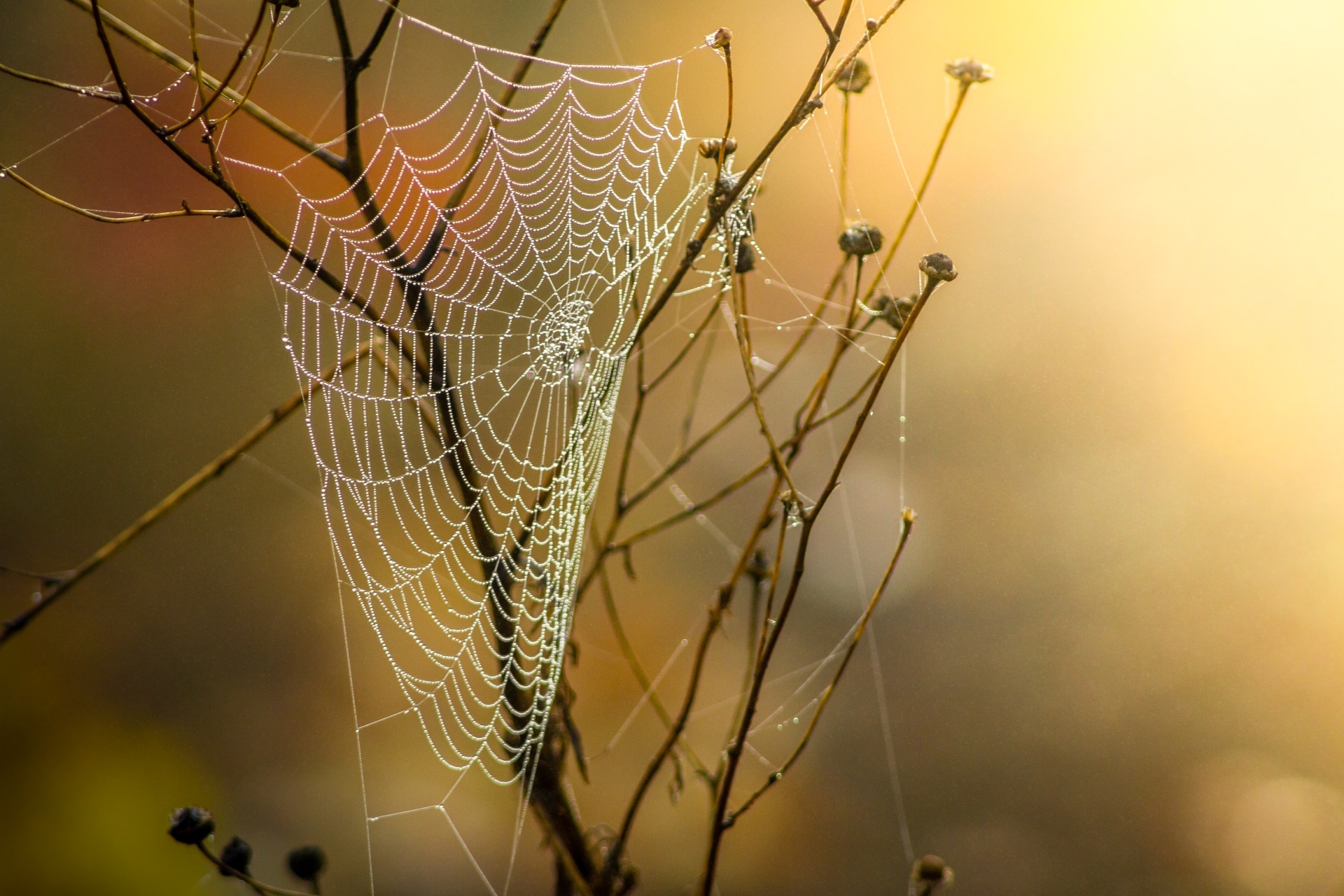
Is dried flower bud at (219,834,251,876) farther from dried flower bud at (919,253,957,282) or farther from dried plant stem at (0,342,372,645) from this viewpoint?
dried flower bud at (919,253,957,282)

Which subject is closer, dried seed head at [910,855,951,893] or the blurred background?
dried seed head at [910,855,951,893]

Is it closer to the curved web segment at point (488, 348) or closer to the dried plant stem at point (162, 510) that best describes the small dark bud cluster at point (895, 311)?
the curved web segment at point (488, 348)

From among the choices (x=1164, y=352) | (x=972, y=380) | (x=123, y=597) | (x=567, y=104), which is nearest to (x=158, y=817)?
(x=123, y=597)

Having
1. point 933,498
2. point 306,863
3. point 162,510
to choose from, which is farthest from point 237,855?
point 933,498

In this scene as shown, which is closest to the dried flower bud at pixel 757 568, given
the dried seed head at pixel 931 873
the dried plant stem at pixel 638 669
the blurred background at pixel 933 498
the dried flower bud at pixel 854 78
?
the dried plant stem at pixel 638 669

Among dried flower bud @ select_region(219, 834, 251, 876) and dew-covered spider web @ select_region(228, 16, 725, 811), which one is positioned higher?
dew-covered spider web @ select_region(228, 16, 725, 811)

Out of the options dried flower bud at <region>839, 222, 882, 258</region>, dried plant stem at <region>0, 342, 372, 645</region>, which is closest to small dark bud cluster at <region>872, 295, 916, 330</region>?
dried flower bud at <region>839, 222, 882, 258</region>

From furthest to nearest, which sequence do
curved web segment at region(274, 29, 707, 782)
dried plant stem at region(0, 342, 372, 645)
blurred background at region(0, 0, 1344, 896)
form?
1. blurred background at region(0, 0, 1344, 896)
2. curved web segment at region(274, 29, 707, 782)
3. dried plant stem at region(0, 342, 372, 645)
